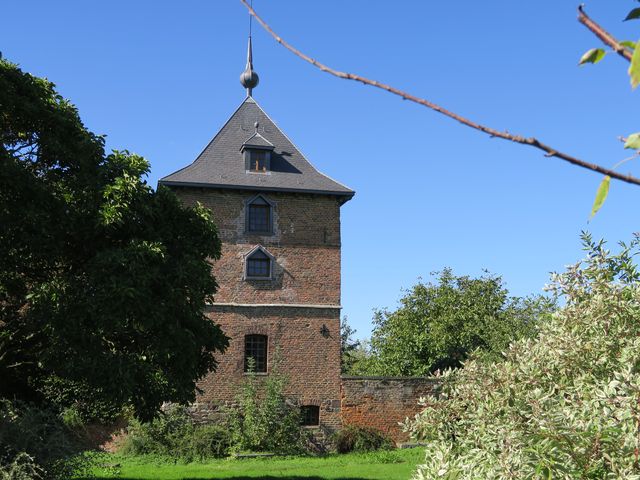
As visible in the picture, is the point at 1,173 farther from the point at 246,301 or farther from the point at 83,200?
the point at 246,301

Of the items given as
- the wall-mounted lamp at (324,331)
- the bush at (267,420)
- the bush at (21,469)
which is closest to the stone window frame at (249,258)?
the wall-mounted lamp at (324,331)

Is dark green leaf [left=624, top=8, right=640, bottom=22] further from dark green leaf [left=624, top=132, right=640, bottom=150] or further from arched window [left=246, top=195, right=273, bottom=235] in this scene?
arched window [left=246, top=195, right=273, bottom=235]

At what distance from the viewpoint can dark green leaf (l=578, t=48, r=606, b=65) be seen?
1.14m

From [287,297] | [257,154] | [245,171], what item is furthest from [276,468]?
[257,154]

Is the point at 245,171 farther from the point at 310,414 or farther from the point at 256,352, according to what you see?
the point at 310,414

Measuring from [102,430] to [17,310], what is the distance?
30.2 ft

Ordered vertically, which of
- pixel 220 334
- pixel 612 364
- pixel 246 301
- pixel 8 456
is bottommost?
pixel 8 456

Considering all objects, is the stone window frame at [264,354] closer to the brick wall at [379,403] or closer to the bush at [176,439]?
the bush at [176,439]

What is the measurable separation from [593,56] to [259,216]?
2433 centimetres

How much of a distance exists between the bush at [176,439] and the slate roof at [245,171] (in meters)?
7.83

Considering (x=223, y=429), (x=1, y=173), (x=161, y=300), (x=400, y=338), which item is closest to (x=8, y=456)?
(x=161, y=300)

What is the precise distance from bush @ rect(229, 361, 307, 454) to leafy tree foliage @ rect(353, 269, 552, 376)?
10.8 meters

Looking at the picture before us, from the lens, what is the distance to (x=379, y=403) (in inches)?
990

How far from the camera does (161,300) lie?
14680mm
